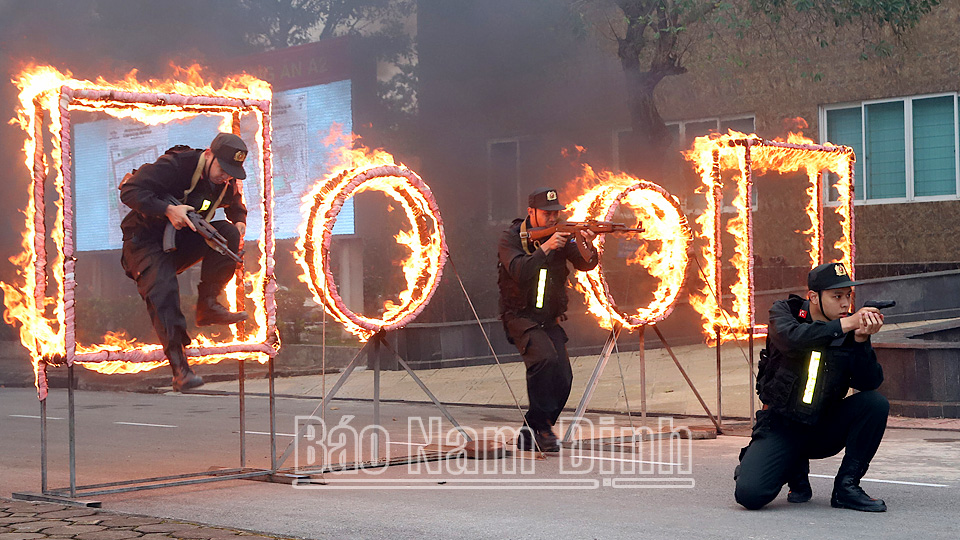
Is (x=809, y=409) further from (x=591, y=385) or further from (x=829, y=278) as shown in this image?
(x=591, y=385)

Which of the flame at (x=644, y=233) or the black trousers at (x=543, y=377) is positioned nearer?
the black trousers at (x=543, y=377)

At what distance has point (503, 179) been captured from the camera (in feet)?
79.2

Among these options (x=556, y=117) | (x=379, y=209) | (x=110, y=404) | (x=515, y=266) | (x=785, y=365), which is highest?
(x=556, y=117)

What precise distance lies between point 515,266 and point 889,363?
14.2ft

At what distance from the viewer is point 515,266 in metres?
9.12

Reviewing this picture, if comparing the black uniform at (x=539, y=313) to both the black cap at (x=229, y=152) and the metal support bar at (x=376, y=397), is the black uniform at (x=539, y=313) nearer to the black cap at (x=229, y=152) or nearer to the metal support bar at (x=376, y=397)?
the metal support bar at (x=376, y=397)

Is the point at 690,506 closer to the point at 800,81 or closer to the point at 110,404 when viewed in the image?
the point at 110,404

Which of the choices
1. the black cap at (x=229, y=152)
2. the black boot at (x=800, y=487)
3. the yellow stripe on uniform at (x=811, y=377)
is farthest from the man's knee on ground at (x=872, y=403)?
the black cap at (x=229, y=152)

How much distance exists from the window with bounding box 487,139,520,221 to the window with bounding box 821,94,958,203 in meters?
5.98

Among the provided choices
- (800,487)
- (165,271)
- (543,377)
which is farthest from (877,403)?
(165,271)

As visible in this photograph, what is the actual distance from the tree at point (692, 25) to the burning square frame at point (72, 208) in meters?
11.6

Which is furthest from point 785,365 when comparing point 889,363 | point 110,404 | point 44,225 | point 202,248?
point 110,404

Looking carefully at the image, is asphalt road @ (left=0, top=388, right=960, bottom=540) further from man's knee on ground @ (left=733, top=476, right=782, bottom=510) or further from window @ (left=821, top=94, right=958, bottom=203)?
window @ (left=821, top=94, right=958, bottom=203)

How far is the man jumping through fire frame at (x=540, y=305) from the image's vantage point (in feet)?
29.6
